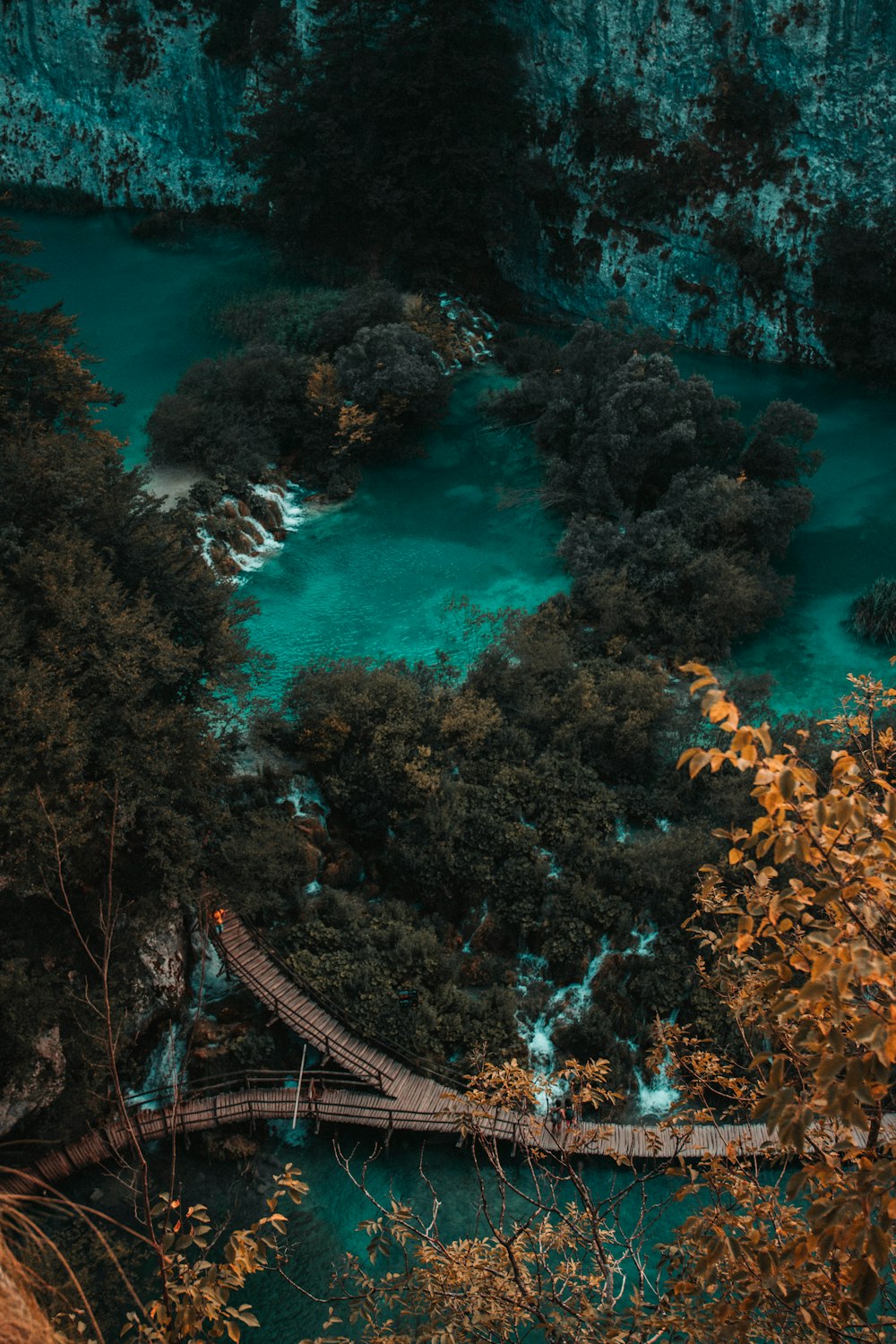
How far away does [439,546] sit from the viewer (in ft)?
86.3

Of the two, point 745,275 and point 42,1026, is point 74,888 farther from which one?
point 745,275

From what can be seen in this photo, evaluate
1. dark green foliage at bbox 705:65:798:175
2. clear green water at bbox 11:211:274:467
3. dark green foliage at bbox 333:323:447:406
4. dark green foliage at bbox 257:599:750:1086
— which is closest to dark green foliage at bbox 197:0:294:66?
clear green water at bbox 11:211:274:467

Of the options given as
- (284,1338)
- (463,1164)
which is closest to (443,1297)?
(284,1338)

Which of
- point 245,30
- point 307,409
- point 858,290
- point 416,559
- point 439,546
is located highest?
point 245,30

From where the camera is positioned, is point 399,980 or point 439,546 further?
point 439,546

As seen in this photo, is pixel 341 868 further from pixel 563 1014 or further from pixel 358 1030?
pixel 563 1014

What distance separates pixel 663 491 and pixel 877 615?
263 inches

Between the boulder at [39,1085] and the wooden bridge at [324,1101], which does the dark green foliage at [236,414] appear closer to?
the wooden bridge at [324,1101]

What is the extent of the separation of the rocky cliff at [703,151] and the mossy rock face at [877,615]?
1335 cm

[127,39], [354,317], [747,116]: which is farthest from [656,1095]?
[127,39]

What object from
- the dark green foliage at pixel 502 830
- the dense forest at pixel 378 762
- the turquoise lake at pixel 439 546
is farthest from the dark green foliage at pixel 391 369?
the dark green foliage at pixel 502 830

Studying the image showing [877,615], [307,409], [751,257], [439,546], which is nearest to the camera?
[877,615]

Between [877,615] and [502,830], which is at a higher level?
[877,615]

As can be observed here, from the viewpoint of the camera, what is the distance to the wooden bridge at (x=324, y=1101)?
14.0 m
